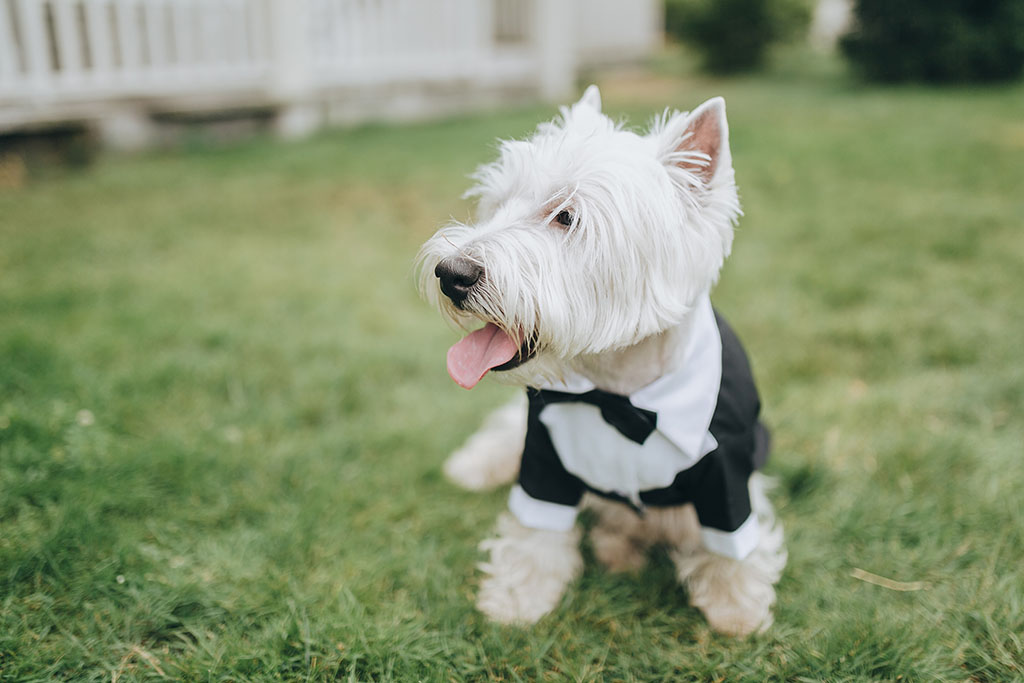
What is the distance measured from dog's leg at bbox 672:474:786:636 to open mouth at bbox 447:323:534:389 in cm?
100

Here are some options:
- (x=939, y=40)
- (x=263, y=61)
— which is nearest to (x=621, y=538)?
(x=263, y=61)

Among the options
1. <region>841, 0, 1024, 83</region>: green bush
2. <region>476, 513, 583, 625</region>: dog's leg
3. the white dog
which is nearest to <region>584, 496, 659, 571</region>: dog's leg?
the white dog

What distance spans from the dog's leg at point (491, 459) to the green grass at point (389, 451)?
8 cm

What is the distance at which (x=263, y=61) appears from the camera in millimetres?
9453

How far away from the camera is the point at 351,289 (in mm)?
5078

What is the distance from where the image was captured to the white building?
305 inches

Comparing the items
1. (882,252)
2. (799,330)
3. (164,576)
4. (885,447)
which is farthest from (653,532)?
(882,252)

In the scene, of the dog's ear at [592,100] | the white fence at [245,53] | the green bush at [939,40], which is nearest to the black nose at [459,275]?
the dog's ear at [592,100]

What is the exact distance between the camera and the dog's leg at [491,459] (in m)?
3.10

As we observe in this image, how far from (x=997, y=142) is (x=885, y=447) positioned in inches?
224

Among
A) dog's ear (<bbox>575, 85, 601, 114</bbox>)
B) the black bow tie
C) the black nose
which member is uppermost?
dog's ear (<bbox>575, 85, 601, 114</bbox>)

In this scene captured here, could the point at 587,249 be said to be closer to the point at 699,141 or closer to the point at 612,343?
the point at 612,343

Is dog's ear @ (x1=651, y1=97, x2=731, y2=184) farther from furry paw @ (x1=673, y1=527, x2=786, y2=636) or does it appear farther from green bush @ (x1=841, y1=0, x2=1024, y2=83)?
green bush @ (x1=841, y1=0, x2=1024, y2=83)

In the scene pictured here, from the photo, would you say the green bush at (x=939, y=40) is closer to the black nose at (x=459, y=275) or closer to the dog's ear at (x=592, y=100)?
the dog's ear at (x=592, y=100)
